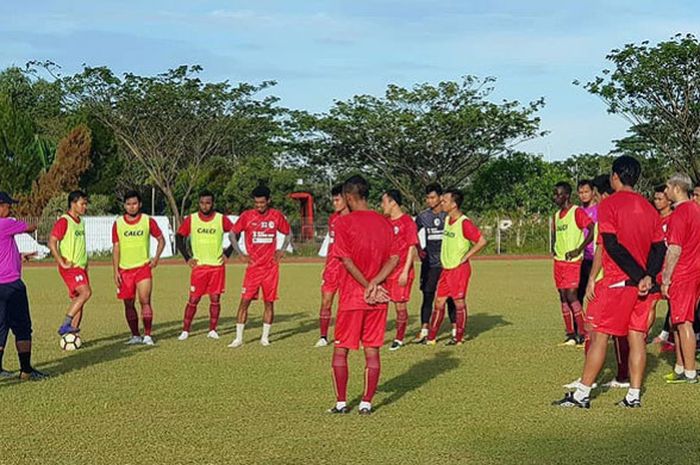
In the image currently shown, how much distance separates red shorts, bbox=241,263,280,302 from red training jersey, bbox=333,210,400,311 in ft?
16.7

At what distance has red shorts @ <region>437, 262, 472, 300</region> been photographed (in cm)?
1298

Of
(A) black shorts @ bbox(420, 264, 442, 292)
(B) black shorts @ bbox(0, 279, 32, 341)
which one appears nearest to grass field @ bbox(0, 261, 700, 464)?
(B) black shorts @ bbox(0, 279, 32, 341)

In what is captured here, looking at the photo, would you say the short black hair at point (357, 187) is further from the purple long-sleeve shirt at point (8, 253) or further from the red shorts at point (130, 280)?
the red shorts at point (130, 280)

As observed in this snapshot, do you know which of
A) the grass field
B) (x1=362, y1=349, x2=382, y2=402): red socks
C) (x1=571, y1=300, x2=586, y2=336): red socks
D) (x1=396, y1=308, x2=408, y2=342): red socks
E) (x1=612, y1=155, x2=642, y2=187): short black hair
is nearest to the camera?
the grass field

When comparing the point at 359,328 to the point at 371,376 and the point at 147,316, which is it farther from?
the point at 147,316

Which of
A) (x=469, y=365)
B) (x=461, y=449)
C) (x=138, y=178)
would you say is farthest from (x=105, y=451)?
(x=138, y=178)

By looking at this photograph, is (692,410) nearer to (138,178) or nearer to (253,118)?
(253,118)

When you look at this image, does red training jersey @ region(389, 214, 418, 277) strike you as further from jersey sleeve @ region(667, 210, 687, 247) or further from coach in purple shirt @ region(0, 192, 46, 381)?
coach in purple shirt @ region(0, 192, 46, 381)

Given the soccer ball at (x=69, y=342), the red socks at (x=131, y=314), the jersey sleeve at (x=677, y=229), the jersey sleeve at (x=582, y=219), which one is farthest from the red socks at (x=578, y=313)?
the soccer ball at (x=69, y=342)

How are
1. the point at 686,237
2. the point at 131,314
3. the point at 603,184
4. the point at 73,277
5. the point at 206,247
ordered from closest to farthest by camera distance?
the point at 686,237 → the point at 603,184 → the point at 73,277 → the point at 131,314 → the point at 206,247

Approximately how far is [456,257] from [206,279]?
3.58m

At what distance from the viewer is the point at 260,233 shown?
1324 centimetres

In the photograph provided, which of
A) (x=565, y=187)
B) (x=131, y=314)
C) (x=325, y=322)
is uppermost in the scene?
(x=565, y=187)

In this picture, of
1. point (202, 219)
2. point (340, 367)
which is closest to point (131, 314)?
point (202, 219)
